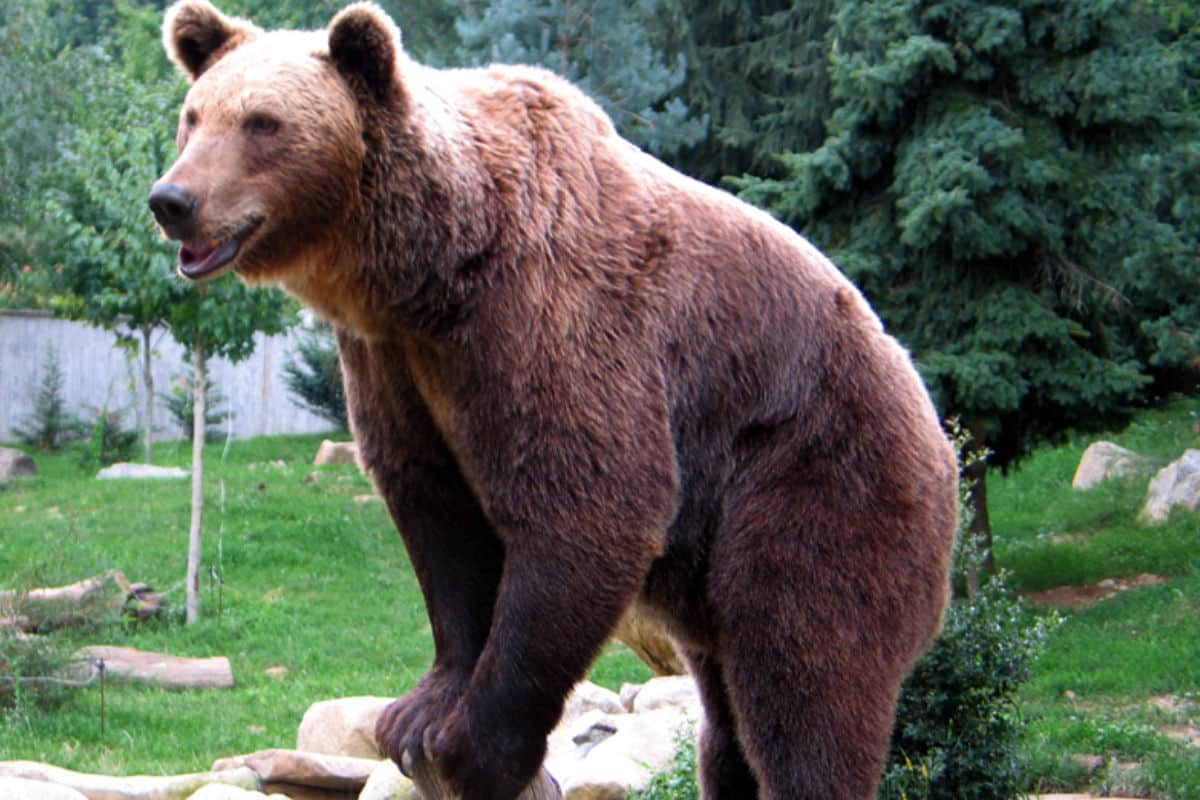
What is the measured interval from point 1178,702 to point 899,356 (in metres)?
6.21

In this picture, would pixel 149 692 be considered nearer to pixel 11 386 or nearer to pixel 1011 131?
pixel 1011 131

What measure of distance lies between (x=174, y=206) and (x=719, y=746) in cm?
239

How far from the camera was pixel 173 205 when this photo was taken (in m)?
3.10

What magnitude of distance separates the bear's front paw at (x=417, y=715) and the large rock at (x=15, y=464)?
17.7m

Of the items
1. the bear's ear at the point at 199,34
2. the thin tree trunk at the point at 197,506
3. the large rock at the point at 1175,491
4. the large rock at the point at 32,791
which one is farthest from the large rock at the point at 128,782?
the large rock at the point at 1175,491

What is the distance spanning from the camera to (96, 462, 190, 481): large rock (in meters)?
19.7

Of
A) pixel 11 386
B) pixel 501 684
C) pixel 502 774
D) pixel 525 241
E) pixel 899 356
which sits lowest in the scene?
pixel 11 386

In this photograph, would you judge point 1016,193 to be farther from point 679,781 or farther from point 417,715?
point 417,715

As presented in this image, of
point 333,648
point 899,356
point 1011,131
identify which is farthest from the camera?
point 333,648

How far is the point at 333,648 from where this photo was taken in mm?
12320

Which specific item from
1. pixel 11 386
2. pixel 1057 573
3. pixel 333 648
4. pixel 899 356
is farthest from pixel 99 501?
pixel 899 356

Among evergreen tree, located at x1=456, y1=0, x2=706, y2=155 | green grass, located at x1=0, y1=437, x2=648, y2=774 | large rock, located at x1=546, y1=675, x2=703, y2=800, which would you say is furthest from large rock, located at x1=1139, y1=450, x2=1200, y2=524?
large rock, located at x1=546, y1=675, x2=703, y2=800

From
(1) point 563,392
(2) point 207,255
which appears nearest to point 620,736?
(1) point 563,392

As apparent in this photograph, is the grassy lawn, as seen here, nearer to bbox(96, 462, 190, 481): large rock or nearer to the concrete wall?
bbox(96, 462, 190, 481): large rock
